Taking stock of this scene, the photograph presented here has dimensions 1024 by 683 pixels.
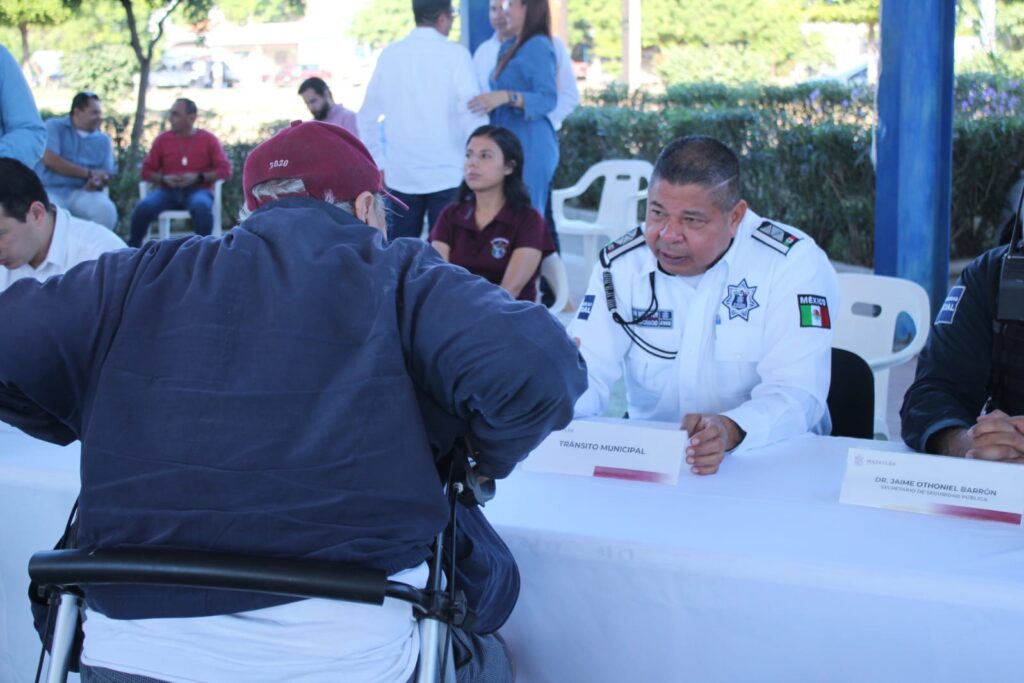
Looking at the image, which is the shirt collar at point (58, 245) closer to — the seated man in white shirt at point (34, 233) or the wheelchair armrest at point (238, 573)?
the seated man in white shirt at point (34, 233)

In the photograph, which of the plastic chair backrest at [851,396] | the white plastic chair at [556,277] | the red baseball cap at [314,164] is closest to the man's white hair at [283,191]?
the red baseball cap at [314,164]

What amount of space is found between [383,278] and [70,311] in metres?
0.36

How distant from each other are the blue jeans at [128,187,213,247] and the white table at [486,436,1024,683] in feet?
21.5

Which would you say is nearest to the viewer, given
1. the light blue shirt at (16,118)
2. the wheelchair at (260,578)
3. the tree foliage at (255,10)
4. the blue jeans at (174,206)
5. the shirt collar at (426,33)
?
the wheelchair at (260,578)

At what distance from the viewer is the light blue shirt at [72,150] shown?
299 inches

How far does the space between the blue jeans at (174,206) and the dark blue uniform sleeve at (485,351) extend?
22.9ft

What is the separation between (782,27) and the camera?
20469mm

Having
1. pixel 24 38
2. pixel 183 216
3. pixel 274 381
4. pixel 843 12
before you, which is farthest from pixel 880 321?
pixel 843 12

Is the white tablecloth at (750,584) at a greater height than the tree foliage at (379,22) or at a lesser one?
lesser

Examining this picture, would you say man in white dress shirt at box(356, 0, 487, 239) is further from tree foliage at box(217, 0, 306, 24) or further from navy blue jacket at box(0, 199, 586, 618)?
tree foliage at box(217, 0, 306, 24)

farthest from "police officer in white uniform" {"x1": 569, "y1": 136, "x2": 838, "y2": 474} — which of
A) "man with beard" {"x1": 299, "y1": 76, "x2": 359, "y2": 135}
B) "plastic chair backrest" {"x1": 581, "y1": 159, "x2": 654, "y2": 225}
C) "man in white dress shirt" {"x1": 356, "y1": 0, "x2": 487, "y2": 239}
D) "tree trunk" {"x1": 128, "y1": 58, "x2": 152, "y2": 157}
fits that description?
"tree trunk" {"x1": 128, "y1": 58, "x2": 152, "y2": 157}

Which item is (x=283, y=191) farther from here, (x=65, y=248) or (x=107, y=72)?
(x=107, y=72)

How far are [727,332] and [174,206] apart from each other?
21.1 feet

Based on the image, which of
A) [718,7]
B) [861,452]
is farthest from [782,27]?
[861,452]
